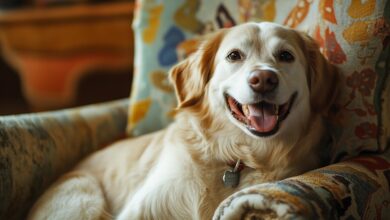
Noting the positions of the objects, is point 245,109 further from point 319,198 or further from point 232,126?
point 319,198

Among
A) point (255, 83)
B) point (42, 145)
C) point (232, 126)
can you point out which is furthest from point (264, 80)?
point (42, 145)

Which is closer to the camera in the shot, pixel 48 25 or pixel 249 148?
pixel 249 148

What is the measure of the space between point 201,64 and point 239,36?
155 millimetres

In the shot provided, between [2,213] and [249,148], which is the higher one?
[249,148]

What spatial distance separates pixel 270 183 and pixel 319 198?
0.39ft

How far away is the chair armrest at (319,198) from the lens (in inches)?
40.3

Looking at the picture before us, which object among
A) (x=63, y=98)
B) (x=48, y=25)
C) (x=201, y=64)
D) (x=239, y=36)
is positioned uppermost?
(x=239, y=36)

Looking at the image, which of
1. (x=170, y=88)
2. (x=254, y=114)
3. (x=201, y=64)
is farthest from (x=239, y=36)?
(x=170, y=88)

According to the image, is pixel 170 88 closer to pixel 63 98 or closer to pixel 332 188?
pixel 332 188

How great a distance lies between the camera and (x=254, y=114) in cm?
131

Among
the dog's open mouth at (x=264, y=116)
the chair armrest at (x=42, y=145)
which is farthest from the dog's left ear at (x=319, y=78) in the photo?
the chair armrest at (x=42, y=145)

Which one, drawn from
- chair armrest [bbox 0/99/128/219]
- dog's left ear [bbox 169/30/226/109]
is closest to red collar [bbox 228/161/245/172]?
dog's left ear [bbox 169/30/226/109]

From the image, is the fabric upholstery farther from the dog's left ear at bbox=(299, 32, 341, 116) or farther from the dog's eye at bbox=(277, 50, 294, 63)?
the dog's eye at bbox=(277, 50, 294, 63)

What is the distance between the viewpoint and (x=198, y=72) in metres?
1.50
